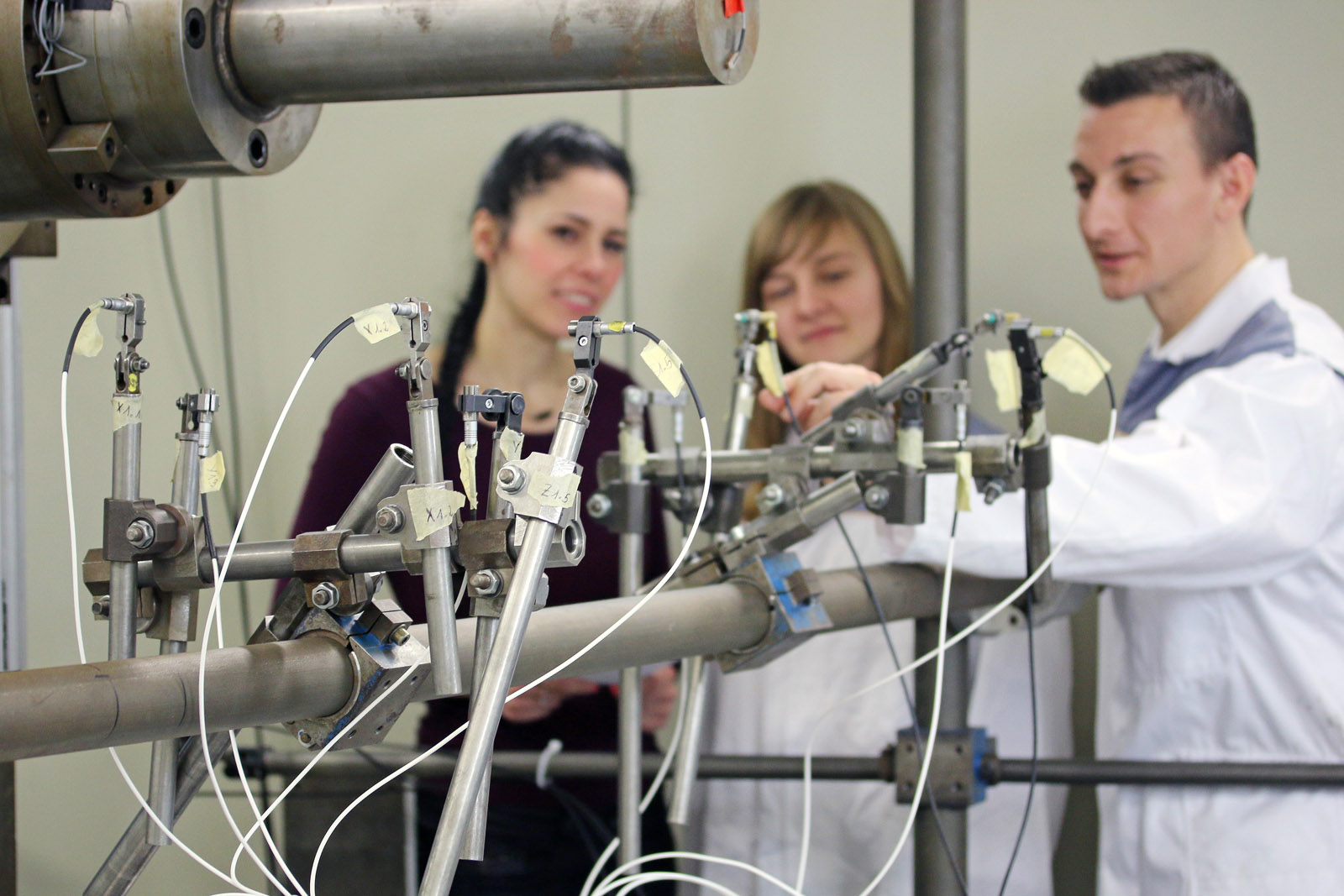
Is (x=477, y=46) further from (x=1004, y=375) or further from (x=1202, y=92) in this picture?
(x=1202, y=92)

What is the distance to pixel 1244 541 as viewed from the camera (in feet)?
3.96

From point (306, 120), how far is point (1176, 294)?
49.6 inches

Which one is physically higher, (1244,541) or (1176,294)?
(1176,294)

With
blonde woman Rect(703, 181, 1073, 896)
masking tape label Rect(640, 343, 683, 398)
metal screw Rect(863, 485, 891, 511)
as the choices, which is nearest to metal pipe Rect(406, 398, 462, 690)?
masking tape label Rect(640, 343, 683, 398)

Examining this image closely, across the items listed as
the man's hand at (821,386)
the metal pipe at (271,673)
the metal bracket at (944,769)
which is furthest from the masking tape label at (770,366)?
the metal bracket at (944,769)

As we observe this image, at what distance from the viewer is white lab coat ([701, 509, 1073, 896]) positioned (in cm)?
152

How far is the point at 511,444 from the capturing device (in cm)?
67

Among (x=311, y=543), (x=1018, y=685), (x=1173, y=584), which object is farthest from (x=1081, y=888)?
(x=311, y=543)

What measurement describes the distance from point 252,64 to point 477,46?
0.39ft

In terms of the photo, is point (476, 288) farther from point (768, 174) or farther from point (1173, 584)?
point (1173, 584)

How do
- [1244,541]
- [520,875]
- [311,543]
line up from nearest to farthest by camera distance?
[311,543]
[1244,541]
[520,875]

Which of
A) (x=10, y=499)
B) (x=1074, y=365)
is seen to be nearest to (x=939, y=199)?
(x=1074, y=365)

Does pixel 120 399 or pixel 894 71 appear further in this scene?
pixel 894 71

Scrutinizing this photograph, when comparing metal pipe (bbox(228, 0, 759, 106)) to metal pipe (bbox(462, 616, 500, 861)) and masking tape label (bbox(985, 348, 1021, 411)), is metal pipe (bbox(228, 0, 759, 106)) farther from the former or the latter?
masking tape label (bbox(985, 348, 1021, 411))
